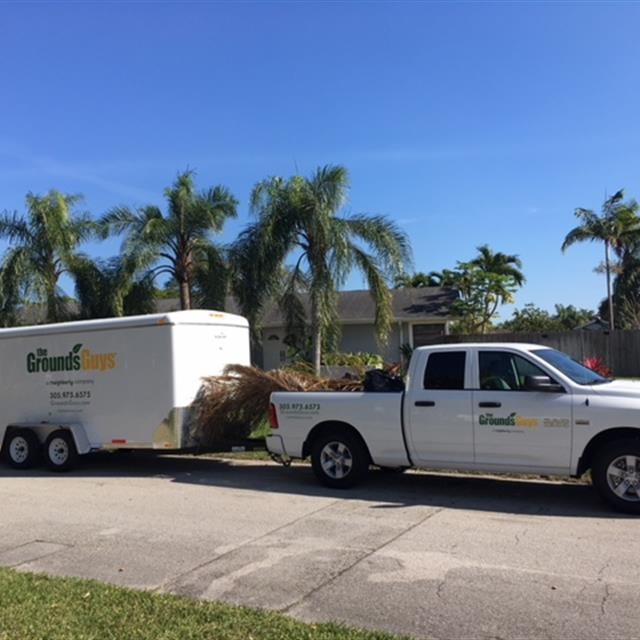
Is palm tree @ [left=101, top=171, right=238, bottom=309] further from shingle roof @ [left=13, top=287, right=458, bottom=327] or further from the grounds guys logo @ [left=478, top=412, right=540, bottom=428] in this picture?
the grounds guys logo @ [left=478, top=412, right=540, bottom=428]

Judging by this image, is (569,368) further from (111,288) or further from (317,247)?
(111,288)

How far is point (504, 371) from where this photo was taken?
28.7 ft

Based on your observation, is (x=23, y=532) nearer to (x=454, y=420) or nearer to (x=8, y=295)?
(x=454, y=420)

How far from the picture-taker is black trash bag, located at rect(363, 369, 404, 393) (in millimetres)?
9555

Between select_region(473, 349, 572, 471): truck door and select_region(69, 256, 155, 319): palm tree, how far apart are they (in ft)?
55.0

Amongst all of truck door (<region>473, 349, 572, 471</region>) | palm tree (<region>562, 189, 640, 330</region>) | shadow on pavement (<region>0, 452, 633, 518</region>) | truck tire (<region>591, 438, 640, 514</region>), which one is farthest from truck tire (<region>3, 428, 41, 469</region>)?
palm tree (<region>562, 189, 640, 330</region>)

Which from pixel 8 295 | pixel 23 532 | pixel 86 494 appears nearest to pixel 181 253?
pixel 8 295

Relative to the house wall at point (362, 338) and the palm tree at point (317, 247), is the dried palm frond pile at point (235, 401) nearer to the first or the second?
the palm tree at point (317, 247)

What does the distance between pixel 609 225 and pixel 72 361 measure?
116ft

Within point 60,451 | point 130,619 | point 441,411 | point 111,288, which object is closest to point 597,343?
point 111,288

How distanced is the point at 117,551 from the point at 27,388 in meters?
6.93

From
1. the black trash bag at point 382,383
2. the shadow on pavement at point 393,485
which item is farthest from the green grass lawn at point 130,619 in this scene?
the black trash bag at point 382,383

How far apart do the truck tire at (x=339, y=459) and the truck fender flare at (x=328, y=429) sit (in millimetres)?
39

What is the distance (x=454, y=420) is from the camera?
8789 mm
